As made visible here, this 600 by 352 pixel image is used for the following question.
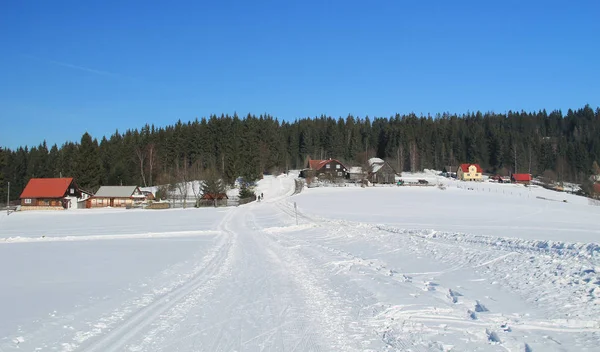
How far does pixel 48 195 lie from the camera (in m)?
72.6

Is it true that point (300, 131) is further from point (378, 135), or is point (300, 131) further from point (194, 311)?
point (194, 311)

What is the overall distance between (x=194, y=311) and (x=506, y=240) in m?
14.8

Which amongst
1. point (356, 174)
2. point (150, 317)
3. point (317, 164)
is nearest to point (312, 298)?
point (150, 317)

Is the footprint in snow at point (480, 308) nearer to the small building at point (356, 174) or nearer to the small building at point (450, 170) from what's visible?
the small building at point (356, 174)

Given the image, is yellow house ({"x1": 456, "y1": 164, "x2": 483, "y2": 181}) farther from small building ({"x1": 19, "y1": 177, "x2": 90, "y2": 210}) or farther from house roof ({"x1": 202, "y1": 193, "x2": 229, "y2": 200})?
small building ({"x1": 19, "y1": 177, "x2": 90, "y2": 210})

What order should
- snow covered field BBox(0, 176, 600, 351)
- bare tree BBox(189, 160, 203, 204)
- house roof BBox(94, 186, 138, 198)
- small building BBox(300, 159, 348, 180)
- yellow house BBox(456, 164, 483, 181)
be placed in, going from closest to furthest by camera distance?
snow covered field BBox(0, 176, 600, 351) → house roof BBox(94, 186, 138, 198) → bare tree BBox(189, 160, 203, 204) → small building BBox(300, 159, 348, 180) → yellow house BBox(456, 164, 483, 181)

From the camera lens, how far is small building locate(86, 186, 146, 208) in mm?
75812

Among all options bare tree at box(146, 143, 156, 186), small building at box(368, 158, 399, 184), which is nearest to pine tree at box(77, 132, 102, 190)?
bare tree at box(146, 143, 156, 186)

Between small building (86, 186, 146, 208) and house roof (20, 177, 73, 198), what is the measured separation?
14.8ft

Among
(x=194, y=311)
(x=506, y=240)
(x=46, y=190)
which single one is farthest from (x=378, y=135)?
(x=194, y=311)

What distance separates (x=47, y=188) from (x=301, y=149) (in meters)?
73.9

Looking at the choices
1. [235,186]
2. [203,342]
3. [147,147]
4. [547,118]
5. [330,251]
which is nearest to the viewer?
[203,342]

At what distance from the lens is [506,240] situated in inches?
744

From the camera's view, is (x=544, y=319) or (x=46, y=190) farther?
(x=46, y=190)
